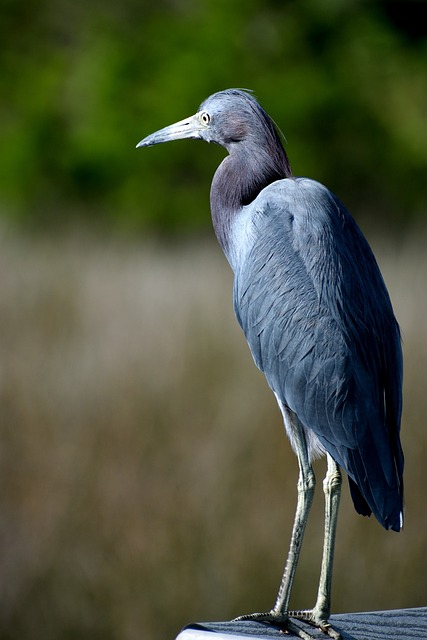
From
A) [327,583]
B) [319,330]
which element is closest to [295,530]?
[327,583]

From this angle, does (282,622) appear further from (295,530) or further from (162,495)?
(162,495)

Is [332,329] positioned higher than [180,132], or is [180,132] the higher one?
[180,132]

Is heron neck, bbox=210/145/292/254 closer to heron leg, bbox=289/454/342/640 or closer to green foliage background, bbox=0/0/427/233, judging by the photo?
heron leg, bbox=289/454/342/640

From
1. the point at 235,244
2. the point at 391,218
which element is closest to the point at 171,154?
the point at 391,218

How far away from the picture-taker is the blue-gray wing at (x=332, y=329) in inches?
81.0

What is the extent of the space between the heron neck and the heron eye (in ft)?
0.30

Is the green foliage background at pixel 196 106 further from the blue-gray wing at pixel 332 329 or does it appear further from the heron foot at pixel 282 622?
the heron foot at pixel 282 622

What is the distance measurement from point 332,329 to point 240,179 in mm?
401

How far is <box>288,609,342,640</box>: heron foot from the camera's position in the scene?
2051 mm

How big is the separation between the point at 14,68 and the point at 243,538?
9.30m

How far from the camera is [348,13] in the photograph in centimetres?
1237

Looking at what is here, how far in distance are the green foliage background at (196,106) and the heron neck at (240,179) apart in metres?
7.56

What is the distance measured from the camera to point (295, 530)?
7.05 ft

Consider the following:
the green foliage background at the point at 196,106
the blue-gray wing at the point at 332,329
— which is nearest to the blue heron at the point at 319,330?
the blue-gray wing at the point at 332,329
